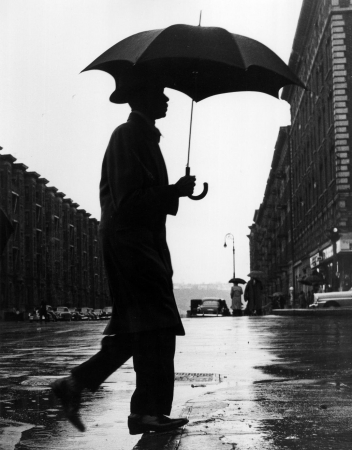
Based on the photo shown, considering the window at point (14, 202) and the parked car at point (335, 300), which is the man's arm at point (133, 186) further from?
the window at point (14, 202)

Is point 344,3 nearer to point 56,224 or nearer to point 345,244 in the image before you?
point 345,244

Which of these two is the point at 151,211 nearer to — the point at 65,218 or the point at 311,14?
the point at 311,14

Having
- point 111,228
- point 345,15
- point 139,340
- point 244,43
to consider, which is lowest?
point 139,340

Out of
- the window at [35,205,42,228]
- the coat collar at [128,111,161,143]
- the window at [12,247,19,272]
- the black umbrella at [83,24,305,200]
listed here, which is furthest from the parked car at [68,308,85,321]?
the coat collar at [128,111,161,143]

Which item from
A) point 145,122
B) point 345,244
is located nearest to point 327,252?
point 345,244

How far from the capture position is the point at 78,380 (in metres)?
4.29

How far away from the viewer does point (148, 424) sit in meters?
4.02

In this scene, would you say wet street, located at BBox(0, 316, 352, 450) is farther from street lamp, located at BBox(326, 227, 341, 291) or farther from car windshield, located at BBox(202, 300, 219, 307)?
car windshield, located at BBox(202, 300, 219, 307)

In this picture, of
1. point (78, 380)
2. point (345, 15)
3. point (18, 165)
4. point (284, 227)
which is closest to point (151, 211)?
point (78, 380)

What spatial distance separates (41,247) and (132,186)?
87.1 meters

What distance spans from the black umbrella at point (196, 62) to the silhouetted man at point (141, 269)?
11.7 inches

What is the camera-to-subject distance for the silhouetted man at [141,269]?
13.2 feet

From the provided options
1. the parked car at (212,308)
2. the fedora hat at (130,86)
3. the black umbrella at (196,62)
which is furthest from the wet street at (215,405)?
the parked car at (212,308)

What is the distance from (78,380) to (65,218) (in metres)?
101
